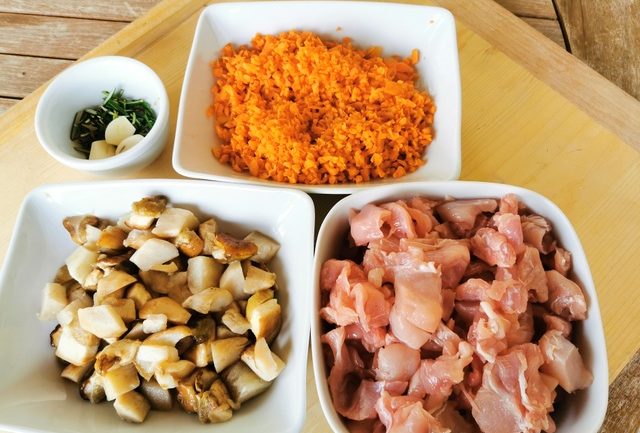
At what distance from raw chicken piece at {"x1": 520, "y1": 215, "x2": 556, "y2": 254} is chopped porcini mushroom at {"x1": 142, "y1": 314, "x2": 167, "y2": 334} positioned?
69cm

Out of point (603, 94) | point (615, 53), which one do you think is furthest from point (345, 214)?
point (615, 53)

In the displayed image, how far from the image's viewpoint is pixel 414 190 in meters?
1.05

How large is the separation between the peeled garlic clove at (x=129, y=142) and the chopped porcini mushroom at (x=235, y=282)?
1.39 feet

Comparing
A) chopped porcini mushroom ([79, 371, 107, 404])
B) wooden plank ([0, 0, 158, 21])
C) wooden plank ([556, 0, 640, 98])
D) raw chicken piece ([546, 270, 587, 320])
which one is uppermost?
wooden plank ([0, 0, 158, 21])

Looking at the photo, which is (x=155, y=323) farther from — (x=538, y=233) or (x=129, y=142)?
(x=538, y=233)

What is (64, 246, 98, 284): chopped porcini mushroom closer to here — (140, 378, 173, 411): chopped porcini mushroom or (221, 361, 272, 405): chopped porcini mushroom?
(140, 378, 173, 411): chopped porcini mushroom

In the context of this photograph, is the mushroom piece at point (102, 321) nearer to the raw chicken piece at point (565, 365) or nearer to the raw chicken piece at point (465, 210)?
the raw chicken piece at point (465, 210)

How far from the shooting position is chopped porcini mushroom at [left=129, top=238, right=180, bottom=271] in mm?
1064

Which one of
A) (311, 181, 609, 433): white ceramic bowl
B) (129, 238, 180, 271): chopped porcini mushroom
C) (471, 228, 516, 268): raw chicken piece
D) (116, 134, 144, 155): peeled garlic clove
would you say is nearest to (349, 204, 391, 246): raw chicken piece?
(311, 181, 609, 433): white ceramic bowl

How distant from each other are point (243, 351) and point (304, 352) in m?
0.14

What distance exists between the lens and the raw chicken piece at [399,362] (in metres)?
→ 0.89

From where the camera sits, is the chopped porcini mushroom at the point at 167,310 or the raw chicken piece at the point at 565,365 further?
the chopped porcini mushroom at the point at 167,310

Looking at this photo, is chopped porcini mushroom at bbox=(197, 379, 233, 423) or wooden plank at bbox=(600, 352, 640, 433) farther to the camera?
wooden plank at bbox=(600, 352, 640, 433)

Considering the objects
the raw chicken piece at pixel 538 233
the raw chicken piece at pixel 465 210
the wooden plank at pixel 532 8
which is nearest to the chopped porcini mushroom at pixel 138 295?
the raw chicken piece at pixel 465 210
